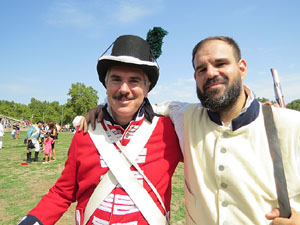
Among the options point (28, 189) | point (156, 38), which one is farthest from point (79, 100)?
point (156, 38)

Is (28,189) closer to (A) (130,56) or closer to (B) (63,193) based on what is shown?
(B) (63,193)

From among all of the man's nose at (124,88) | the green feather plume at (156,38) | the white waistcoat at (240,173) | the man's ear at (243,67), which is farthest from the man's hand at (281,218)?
the green feather plume at (156,38)

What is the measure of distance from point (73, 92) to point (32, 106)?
191ft

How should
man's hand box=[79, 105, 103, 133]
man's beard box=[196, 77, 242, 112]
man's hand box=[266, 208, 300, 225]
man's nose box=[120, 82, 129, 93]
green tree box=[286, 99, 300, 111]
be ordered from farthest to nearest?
green tree box=[286, 99, 300, 111], man's hand box=[79, 105, 103, 133], man's nose box=[120, 82, 129, 93], man's beard box=[196, 77, 242, 112], man's hand box=[266, 208, 300, 225]

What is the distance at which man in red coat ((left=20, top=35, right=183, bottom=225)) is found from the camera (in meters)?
1.84

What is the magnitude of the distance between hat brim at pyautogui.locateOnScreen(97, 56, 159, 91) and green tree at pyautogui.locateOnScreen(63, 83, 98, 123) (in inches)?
2285

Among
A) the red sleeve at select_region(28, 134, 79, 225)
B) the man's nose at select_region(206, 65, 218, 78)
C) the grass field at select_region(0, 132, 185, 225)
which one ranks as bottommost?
the grass field at select_region(0, 132, 185, 225)

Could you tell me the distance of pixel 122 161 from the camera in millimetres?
1924

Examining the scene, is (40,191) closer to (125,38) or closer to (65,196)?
(65,196)

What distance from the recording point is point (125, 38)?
217 cm

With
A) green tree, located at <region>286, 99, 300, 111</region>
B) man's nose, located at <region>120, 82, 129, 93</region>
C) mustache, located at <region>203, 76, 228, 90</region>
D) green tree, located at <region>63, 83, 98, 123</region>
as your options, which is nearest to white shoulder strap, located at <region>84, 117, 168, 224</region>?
man's nose, located at <region>120, 82, 129, 93</region>

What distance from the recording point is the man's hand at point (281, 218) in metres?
1.53

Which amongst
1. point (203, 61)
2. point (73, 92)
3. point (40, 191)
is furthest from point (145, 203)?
point (73, 92)

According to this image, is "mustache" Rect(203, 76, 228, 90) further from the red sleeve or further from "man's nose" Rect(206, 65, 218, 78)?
the red sleeve
